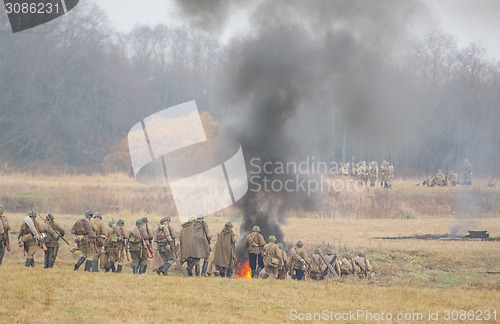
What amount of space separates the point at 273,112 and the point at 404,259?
7091mm

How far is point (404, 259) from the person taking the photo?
28.9 meters

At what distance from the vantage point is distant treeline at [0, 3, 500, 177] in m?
56.4

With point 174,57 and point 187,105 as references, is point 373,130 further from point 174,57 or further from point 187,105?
point 174,57

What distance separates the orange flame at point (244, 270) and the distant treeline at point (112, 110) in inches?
1012

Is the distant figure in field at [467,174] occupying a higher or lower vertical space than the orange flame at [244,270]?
higher

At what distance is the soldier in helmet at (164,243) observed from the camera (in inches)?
928

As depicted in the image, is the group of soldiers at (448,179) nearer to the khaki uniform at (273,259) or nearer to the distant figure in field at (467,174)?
the distant figure in field at (467,174)

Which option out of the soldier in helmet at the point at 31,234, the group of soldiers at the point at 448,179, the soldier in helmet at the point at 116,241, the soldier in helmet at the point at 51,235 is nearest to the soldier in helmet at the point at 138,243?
the soldier in helmet at the point at 116,241

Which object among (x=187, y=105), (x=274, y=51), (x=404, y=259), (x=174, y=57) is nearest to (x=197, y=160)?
(x=274, y=51)

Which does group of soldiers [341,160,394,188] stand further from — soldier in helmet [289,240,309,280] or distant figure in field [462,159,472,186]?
soldier in helmet [289,240,309,280]

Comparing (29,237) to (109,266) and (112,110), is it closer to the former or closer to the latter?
(109,266)

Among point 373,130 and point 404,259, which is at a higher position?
→ point 373,130

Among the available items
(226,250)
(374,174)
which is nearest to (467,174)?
(374,174)

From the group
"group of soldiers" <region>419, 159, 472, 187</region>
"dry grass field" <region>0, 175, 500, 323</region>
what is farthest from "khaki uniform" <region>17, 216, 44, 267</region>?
"group of soldiers" <region>419, 159, 472, 187</region>
